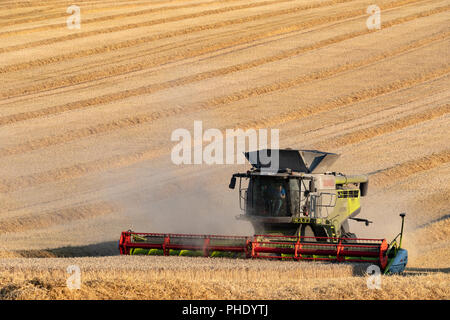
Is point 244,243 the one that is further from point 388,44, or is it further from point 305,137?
point 388,44

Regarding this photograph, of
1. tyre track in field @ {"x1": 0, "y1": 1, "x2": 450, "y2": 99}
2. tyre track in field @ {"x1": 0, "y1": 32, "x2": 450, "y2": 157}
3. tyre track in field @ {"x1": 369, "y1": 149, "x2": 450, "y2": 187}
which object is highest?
tyre track in field @ {"x1": 0, "y1": 1, "x2": 450, "y2": 99}

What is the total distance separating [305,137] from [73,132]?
334 inches

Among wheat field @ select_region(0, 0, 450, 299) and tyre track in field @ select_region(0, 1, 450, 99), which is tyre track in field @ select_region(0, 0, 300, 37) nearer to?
wheat field @ select_region(0, 0, 450, 299)

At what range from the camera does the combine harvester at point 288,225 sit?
16125 mm

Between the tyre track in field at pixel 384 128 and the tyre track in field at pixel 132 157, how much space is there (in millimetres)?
2746

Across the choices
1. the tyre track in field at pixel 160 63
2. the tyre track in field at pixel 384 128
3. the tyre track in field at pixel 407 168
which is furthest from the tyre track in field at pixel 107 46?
the tyre track in field at pixel 407 168

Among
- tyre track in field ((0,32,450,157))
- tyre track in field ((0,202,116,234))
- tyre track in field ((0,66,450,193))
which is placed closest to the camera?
tyre track in field ((0,202,116,234))

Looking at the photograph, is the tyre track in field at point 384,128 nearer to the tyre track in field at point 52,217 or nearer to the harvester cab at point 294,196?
the tyre track in field at point 52,217

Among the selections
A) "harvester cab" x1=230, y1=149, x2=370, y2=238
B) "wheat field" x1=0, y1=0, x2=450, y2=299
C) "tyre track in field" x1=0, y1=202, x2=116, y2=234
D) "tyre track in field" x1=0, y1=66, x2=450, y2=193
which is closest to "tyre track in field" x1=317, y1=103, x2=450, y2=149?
"wheat field" x1=0, y1=0, x2=450, y2=299

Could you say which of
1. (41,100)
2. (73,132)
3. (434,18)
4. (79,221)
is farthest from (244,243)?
(434,18)

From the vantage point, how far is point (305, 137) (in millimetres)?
28203

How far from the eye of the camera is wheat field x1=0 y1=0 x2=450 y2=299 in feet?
46.6

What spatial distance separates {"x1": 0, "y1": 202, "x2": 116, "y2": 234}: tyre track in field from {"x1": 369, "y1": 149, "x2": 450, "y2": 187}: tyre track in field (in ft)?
28.0

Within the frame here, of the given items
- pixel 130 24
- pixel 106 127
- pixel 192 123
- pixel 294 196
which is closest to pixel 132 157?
pixel 106 127
